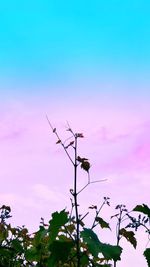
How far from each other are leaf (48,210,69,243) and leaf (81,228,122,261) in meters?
0.18

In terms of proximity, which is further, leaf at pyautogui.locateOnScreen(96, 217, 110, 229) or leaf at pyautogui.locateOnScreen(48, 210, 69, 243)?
leaf at pyautogui.locateOnScreen(96, 217, 110, 229)

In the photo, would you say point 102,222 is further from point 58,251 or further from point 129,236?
point 58,251

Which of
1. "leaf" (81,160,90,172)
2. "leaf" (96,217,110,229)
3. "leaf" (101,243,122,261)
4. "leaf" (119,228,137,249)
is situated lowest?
"leaf" (101,243,122,261)

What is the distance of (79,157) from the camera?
3.67m

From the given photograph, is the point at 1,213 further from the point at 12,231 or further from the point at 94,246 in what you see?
the point at 94,246

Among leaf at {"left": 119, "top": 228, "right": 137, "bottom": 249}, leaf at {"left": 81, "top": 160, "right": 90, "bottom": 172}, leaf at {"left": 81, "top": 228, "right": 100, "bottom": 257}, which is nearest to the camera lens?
leaf at {"left": 81, "top": 228, "right": 100, "bottom": 257}

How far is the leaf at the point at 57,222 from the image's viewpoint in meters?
3.25

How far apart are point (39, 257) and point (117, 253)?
1297 millimetres

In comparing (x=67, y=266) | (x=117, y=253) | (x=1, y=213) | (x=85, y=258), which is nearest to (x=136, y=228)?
(x=85, y=258)

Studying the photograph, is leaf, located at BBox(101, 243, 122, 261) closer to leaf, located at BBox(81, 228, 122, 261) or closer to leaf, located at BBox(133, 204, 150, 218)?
leaf, located at BBox(81, 228, 122, 261)

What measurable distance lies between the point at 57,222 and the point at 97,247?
12.8 inches

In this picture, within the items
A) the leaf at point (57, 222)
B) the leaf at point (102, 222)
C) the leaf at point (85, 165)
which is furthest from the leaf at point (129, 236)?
the leaf at point (57, 222)

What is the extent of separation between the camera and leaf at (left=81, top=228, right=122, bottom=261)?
3.21 meters

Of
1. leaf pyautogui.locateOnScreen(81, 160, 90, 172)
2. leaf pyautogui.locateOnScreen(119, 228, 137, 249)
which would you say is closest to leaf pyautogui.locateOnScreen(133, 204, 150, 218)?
leaf pyautogui.locateOnScreen(81, 160, 90, 172)
